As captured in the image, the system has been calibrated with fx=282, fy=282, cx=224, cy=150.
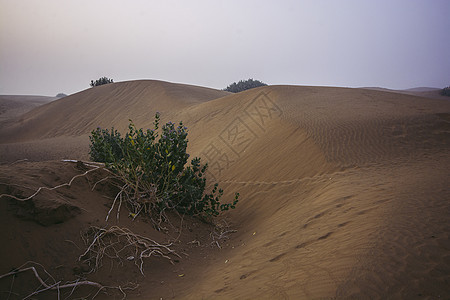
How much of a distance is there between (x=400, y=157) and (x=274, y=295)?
547 centimetres

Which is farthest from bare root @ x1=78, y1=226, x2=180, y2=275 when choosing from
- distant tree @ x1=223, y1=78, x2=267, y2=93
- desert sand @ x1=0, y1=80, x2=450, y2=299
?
distant tree @ x1=223, y1=78, x2=267, y2=93

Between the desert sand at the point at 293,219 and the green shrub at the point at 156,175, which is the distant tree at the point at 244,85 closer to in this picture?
the desert sand at the point at 293,219

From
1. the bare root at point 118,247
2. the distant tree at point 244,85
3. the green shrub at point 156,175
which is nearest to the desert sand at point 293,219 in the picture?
the bare root at point 118,247

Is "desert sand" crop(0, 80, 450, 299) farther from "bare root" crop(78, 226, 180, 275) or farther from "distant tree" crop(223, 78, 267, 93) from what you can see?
"distant tree" crop(223, 78, 267, 93)

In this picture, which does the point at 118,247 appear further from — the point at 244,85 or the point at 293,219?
the point at 244,85

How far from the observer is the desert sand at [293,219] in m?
2.62

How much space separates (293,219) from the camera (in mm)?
4594

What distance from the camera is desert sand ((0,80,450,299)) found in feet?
8.59

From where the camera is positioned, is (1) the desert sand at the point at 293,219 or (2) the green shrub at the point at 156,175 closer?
(1) the desert sand at the point at 293,219

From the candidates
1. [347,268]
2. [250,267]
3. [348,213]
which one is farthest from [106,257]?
[348,213]

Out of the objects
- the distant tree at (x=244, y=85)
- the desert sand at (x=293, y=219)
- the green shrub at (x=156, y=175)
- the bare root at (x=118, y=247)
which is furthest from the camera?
the distant tree at (x=244, y=85)

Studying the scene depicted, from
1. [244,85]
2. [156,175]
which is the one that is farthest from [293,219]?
[244,85]

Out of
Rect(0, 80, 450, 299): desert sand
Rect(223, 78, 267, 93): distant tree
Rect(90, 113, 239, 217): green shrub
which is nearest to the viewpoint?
Rect(0, 80, 450, 299): desert sand

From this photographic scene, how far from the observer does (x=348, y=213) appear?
3.97m
